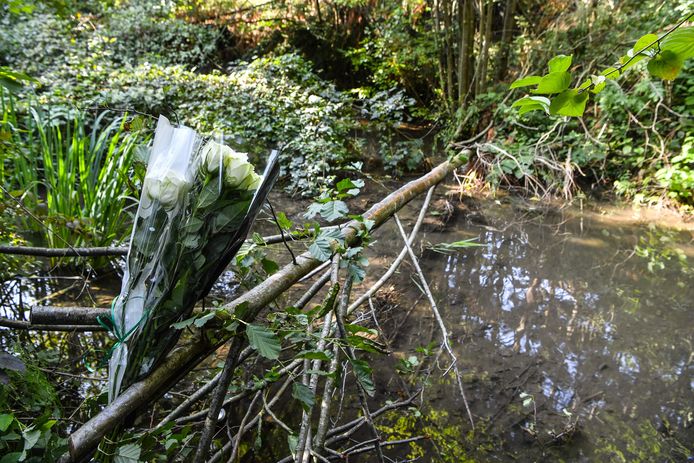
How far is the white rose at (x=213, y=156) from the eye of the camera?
0.80 metres

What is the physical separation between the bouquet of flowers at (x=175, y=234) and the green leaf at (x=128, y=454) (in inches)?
4.2

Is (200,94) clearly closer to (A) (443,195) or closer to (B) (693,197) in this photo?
(A) (443,195)

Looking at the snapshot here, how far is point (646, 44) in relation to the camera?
0.54m

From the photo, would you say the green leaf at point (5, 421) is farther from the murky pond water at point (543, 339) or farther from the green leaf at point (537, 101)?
the murky pond water at point (543, 339)

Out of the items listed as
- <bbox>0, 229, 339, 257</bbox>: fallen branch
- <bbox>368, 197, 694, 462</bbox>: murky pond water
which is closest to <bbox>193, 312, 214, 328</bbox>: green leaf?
<bbox>0, 229, 339, 257</bbox>: fallen branch

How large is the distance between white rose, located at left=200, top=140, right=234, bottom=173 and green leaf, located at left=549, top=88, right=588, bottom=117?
0.57 m

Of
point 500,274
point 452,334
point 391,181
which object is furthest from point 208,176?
point 391,181

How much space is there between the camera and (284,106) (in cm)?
457

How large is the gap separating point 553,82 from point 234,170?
21.9 inches

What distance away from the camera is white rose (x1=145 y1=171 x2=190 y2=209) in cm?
77

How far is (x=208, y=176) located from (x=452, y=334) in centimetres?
207

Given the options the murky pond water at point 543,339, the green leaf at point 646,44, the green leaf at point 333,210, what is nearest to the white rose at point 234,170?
the green leaf at point 333,210

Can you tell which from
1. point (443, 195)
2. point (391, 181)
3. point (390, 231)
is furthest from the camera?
point (391, 181)

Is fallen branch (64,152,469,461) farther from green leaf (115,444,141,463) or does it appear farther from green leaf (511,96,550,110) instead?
green leaf (511,96,550,110)
